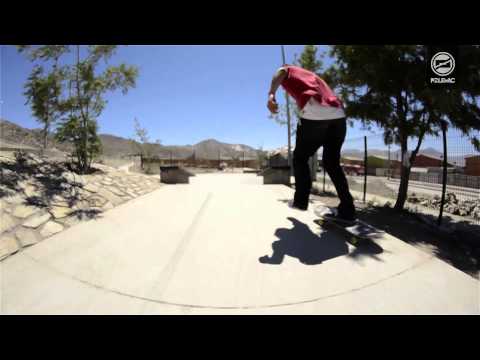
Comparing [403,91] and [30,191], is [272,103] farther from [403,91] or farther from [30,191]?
[403,91]

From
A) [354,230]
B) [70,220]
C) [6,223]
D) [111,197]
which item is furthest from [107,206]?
Answer: [354,230]

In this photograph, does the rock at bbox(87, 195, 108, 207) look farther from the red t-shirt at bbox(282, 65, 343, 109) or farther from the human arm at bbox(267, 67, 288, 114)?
the red t-shirt at bbox(282, 65, 343, 109)

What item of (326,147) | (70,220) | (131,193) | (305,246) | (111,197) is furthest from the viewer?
(131,193)

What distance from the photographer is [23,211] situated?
2686 millimetres

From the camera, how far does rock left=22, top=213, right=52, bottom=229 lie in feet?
8.27

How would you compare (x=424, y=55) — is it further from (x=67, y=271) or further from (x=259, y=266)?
(x=67, y=271)

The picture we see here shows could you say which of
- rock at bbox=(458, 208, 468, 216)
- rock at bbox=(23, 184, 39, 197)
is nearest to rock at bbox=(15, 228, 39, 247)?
rock at bbox=(23, 184, 39, 197)

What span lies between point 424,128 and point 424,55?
1636 millimetres

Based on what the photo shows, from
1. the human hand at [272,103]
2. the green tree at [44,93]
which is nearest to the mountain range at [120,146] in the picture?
the green tree at [44,93]

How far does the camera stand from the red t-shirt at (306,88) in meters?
2.35

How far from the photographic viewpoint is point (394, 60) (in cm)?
509

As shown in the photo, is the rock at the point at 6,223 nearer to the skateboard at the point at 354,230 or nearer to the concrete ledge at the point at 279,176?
the skateboard at the point at 354,230

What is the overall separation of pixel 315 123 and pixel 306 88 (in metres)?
0.39
